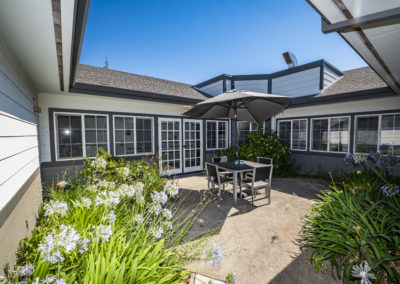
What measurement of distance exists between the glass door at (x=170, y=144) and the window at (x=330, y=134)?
215 inches

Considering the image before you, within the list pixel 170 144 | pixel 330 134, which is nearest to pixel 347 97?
pixel 330 134

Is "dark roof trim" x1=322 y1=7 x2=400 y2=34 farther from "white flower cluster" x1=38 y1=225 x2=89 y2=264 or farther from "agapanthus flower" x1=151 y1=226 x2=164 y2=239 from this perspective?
"white flower cluster" x1=38 y1=225 x2=89 y2=264

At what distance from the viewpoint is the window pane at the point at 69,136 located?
16.7 ft

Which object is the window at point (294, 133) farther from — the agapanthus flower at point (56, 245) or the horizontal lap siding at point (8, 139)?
the horizontal lap siding at point (8, 139)

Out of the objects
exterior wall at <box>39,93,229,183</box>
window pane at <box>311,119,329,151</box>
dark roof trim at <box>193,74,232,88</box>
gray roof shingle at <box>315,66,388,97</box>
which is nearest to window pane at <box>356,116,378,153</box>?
window pane at <box>311,119,329,151</box>

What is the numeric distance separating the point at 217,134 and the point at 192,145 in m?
1.40

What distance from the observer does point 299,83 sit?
7.78 m

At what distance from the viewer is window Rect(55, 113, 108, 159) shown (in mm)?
5109

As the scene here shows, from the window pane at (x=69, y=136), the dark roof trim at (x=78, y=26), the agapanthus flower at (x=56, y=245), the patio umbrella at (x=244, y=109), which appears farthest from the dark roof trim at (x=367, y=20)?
the window pane at (x=69, y=136)

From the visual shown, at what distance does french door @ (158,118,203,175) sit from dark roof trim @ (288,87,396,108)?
413 centimetres

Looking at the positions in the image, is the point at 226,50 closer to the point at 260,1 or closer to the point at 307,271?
the point at 260,1

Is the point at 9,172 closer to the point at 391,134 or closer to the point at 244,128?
the point at 244,128

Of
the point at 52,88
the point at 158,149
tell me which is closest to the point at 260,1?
the point at 158,149

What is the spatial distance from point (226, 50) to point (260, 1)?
3.19m
